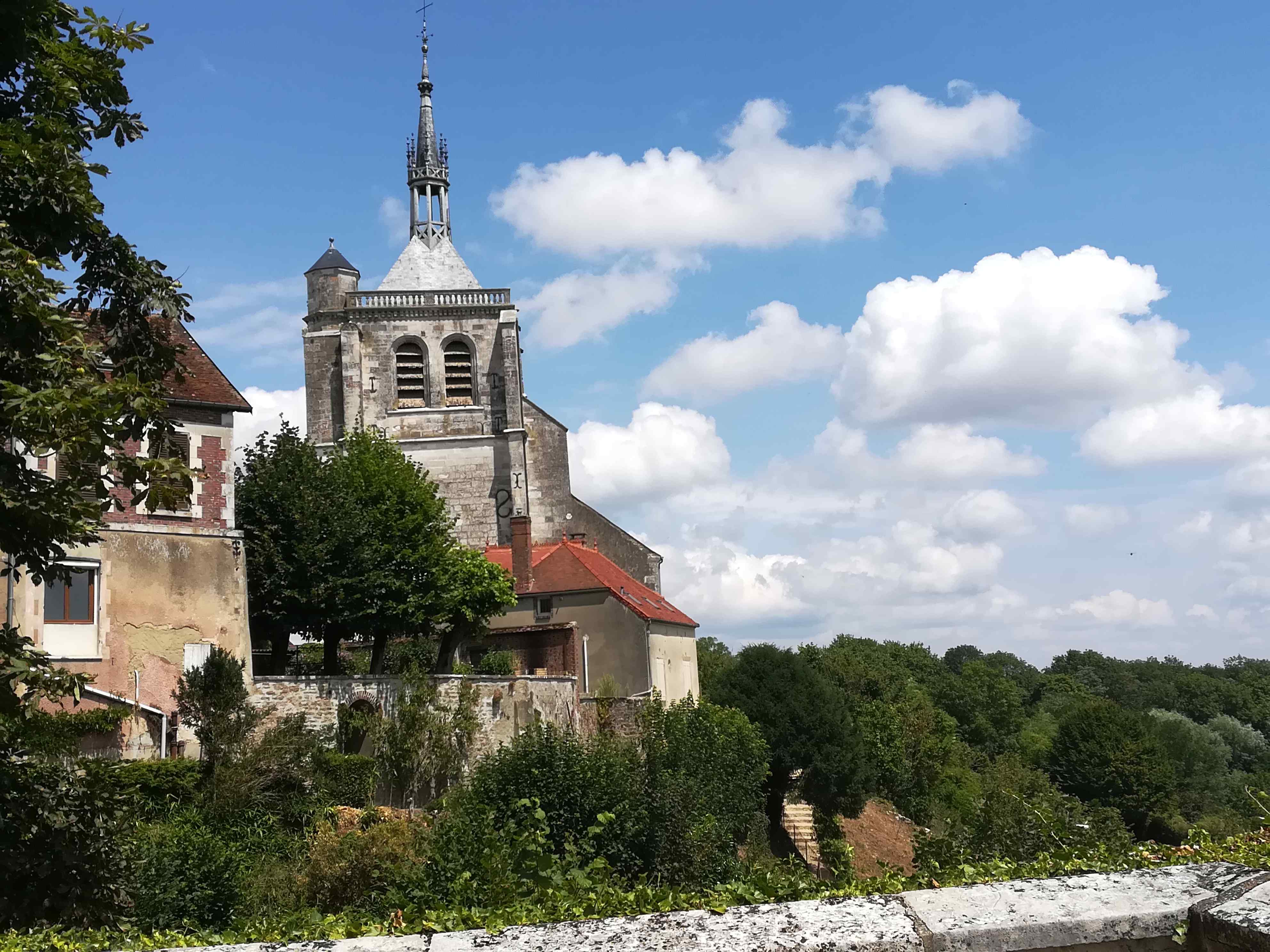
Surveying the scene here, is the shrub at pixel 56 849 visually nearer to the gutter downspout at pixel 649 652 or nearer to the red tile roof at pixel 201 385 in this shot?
the red tile roof at pixel 201 385

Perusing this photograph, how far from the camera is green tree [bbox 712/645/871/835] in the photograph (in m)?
37.9

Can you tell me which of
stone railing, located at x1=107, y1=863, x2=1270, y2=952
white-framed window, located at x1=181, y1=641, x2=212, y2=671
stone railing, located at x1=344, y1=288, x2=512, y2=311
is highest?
stone railing, located at x1=344, y1=288, x2=512, y2=311

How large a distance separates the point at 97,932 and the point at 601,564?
34114 millimetres

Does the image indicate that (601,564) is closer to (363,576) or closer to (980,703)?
(363,576)

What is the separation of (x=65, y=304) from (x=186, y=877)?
28.3 feet

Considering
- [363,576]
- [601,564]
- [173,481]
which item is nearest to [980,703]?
[601,564]

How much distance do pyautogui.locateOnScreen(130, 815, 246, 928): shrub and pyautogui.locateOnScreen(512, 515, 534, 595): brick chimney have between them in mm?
19091

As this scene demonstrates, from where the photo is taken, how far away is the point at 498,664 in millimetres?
32438

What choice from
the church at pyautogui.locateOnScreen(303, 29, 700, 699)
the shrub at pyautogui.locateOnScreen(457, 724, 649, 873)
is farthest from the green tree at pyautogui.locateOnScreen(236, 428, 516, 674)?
the church at pyautogui.locateOnScreen(303, 29, 700, 699)

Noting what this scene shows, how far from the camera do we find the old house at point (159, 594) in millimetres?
19359

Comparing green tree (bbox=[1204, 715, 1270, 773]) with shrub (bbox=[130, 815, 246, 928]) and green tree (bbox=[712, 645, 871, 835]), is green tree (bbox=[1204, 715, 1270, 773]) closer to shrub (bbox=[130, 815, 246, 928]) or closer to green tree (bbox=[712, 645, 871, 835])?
green tree (bbox=[712, 645, 871, 835])

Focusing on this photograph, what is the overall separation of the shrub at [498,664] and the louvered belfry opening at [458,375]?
1475 cm

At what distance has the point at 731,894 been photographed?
3795 mm

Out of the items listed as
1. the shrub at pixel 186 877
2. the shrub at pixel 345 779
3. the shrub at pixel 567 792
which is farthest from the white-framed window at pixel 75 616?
the shrub at pixel 567 792
